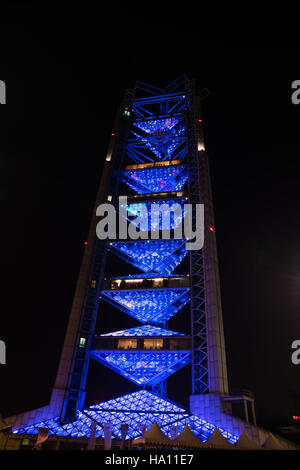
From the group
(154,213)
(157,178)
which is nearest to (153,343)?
(154,213)

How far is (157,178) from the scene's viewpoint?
213ft

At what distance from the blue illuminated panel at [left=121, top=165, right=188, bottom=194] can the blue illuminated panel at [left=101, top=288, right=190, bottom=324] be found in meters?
23.9

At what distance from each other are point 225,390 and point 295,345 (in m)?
32.0

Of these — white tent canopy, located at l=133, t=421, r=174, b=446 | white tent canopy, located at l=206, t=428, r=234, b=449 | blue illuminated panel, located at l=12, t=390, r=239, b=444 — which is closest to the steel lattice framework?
blue illuminated panel, located at l=12, t=390, r=239, b=444

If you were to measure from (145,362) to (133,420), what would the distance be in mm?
10557

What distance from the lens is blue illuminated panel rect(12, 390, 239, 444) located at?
109ft

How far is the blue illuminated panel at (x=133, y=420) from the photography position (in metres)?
33.3

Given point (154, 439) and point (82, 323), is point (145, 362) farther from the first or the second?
point (154, 439)

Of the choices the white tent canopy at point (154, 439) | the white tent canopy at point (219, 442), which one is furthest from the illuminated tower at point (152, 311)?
the white tent canopy at point (154, 439)

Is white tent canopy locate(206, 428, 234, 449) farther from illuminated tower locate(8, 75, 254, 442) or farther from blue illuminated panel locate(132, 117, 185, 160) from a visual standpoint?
blue illuminated panel locate(132, 117, 185, 160)

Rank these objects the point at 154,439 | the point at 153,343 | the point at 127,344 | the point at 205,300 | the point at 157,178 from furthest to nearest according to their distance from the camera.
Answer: the point at 157,178 < the point at 205,300 < the point at 127,344 < the point at 153,343 < the point at 154,439

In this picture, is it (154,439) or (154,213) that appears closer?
(154,439)
